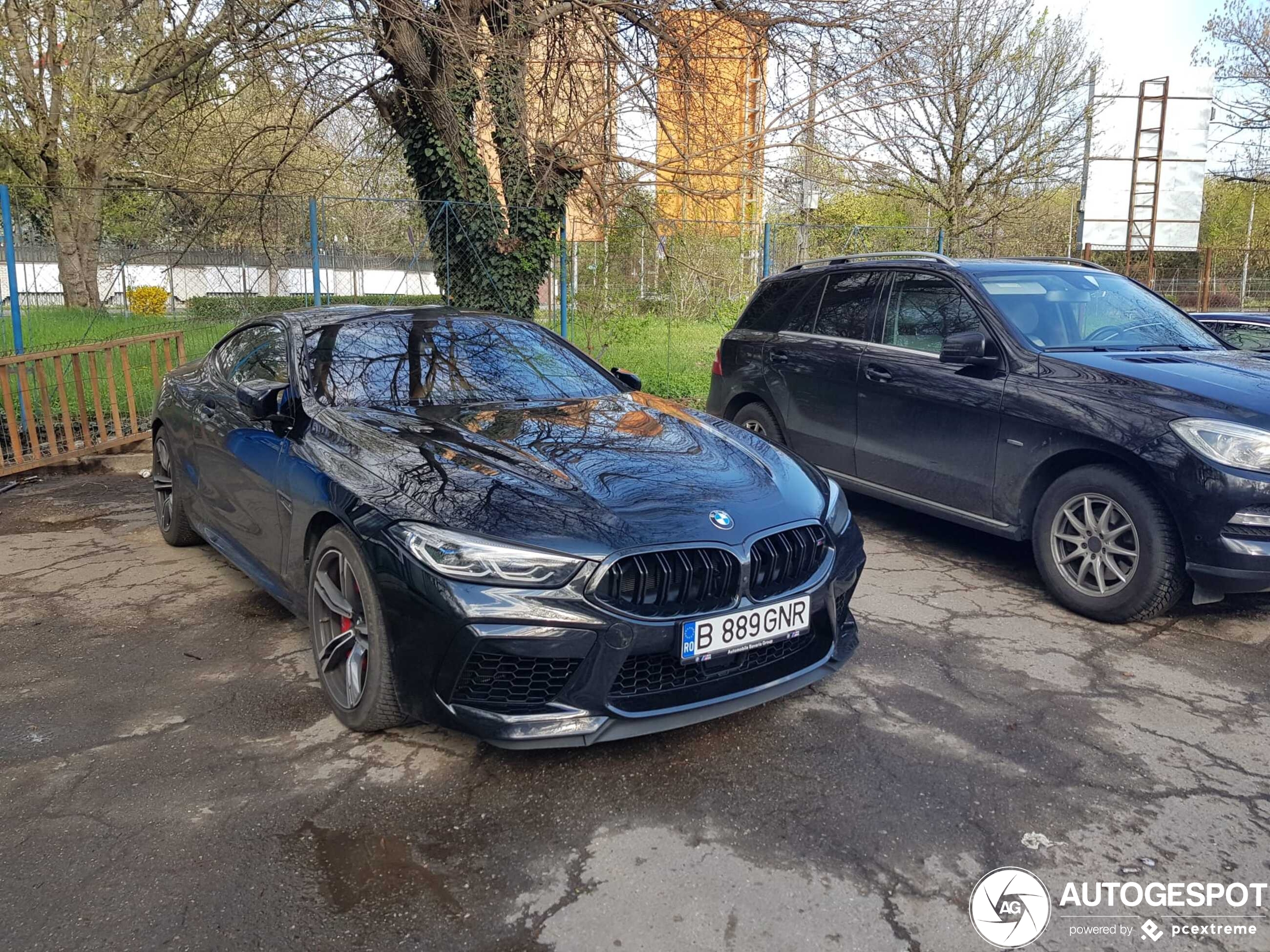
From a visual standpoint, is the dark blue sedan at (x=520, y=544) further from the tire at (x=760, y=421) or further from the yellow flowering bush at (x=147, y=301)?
the yellow flowering bush at (x=147, y=301)

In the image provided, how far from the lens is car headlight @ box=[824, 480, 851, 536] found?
3.53 metres

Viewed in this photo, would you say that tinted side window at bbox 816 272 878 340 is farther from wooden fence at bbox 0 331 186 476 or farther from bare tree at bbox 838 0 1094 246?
bare tree at bbox 838 0 1094 246

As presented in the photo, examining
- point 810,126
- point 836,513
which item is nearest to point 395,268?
point 810,126

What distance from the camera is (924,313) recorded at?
5750 millimetres

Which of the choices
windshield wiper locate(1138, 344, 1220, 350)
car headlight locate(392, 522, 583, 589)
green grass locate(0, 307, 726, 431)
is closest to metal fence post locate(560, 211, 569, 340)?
green grass locate(0, 307, 726, 431)

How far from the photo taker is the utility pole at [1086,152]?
18.2 meters

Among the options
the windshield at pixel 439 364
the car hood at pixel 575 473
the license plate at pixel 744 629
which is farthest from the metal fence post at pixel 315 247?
the license plate at pixel 744 629

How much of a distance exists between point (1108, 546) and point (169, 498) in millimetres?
5330

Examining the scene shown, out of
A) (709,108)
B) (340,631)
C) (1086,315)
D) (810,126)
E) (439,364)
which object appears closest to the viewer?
(340,631)

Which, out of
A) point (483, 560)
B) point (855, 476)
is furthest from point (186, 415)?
point (855, 476)

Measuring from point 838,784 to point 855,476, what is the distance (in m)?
3.32

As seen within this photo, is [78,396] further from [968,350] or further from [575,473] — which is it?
[968,350]

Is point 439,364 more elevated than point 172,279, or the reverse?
point 172,279

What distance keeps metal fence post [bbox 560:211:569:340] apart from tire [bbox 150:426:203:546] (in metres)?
6.08
